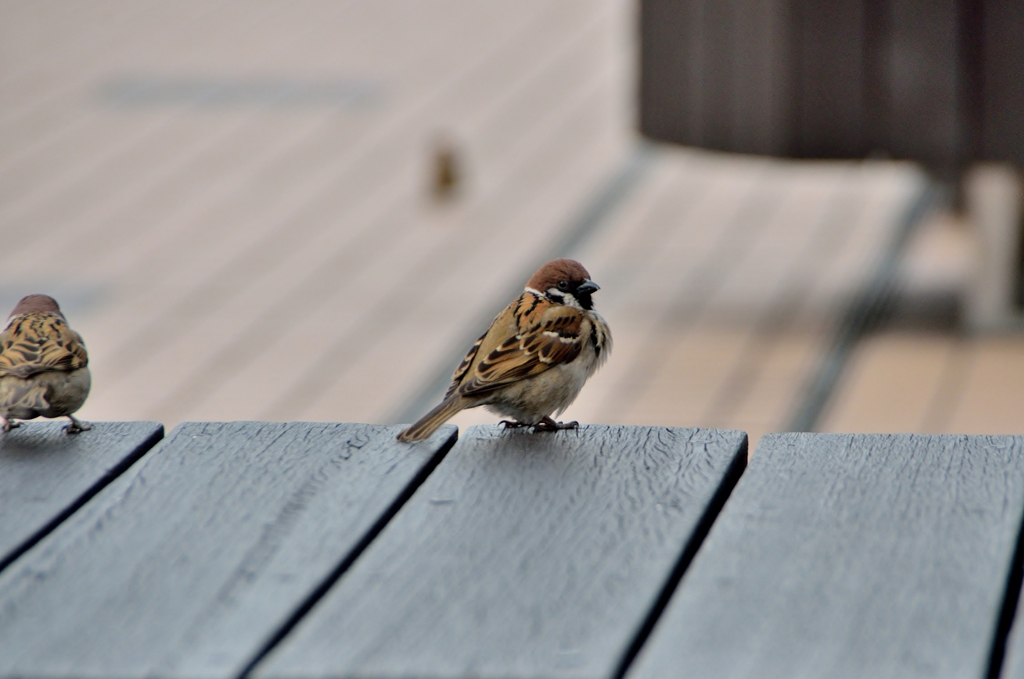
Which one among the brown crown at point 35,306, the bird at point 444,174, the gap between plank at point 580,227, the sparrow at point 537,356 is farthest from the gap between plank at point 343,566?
the bird at point 444,174

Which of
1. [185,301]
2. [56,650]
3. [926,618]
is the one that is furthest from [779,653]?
[185,301]

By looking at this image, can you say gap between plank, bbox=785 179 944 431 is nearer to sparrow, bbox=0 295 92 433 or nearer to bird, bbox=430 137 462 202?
bird, bbox=430 137 462 202

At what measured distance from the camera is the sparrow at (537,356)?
89.5 inches

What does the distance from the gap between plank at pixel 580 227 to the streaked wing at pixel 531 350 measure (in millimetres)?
2241

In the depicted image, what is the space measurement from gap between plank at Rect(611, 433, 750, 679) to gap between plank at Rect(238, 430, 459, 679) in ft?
0.83

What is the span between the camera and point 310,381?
201 inches

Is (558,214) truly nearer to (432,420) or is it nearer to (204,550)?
(432,420)

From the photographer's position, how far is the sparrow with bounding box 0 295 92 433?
188cm

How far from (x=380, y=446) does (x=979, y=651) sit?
703 mm


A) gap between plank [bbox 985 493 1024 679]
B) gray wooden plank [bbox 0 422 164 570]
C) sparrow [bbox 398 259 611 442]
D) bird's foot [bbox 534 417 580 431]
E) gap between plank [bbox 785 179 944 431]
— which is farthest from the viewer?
gap between plank [bbox 785 179 944 431]

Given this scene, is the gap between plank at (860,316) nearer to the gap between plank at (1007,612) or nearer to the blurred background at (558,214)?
the blurred background at (558,214)

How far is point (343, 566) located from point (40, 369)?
804mm

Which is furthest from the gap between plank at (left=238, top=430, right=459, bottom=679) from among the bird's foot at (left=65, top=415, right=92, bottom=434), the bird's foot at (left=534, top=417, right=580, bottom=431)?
the bird's foot at (left=65, top=415, right=92, bottom=434)

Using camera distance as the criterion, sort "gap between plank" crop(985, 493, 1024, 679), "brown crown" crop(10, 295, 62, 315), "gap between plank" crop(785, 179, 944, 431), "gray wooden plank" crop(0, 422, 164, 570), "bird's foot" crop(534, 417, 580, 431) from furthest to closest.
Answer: "gap between plank" crop(785, 179, 944, 431), "brown crown" crop(10, 295, 62, 315), "bird's foot" crop(534, 417, 580, 431), "gray wooden plank" crop(0, 422, 164, 570), "gap between plank" crop(985, 493, 1024, 679)
